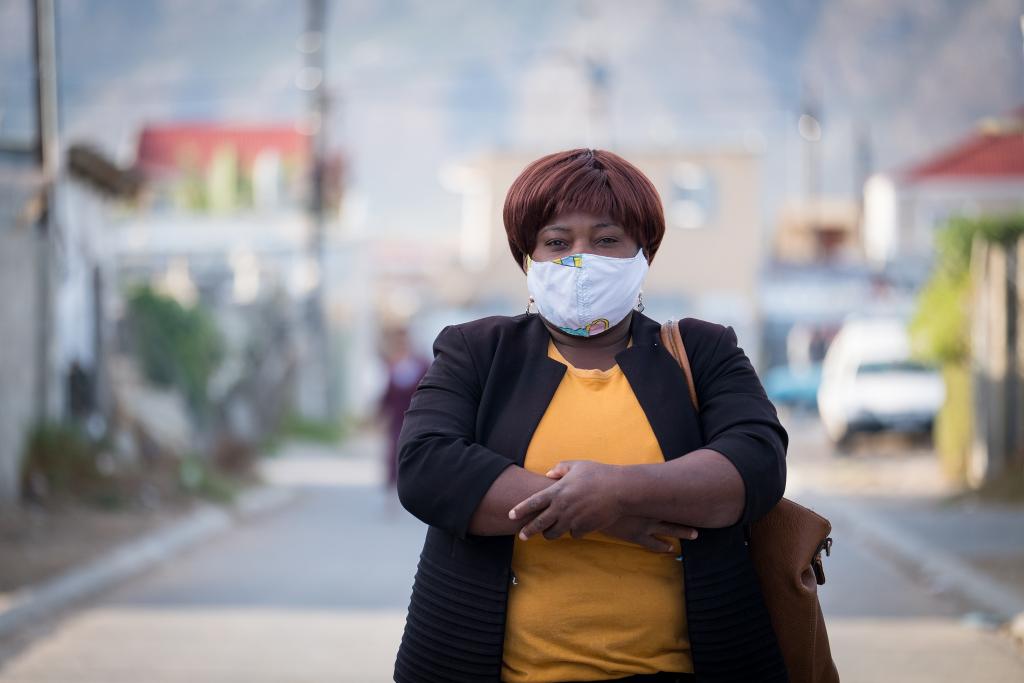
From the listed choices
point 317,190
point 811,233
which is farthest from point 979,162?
point 317,190

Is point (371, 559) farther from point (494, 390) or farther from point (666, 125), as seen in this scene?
point (666, 125)

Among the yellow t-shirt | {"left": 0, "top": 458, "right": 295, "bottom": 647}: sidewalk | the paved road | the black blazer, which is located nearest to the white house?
{"left": 0, "top": 458, "right": 295, "bottom": 647}: sidewalk

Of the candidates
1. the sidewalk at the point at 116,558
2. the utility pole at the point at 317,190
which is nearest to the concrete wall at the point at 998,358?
the sidewalk at the point at 116,558

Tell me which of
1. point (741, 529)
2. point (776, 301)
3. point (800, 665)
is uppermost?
point (741, 529)

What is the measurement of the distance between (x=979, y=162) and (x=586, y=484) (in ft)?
191

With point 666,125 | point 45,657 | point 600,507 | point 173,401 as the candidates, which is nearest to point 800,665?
point 600,507

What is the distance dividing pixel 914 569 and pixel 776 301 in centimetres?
3960

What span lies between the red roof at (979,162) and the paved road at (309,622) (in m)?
46.6

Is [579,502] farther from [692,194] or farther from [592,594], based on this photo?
[692,194]

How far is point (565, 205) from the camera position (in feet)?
10.3

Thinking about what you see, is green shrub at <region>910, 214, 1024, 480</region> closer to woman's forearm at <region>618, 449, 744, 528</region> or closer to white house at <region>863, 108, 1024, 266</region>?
woman's forearm at <region>618, 449, 744, 528</region>

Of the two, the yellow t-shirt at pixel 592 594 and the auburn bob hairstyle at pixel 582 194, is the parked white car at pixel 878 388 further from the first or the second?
the yellow t-shirt at pixel 592 594

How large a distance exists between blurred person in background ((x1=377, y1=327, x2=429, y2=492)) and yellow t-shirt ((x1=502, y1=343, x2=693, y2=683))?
1107 cm

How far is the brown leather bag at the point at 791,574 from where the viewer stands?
123 inches
